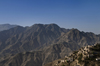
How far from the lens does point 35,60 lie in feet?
655

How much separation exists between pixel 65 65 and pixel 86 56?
11778 mm

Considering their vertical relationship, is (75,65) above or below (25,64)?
above

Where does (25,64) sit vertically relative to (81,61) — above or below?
below

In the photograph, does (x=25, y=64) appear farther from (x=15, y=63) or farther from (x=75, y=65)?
(x=75, y=65)

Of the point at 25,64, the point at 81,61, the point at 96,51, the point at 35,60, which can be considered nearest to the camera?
the point at 81,61

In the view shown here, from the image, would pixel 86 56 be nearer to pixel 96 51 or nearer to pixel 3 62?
pixel 96 51

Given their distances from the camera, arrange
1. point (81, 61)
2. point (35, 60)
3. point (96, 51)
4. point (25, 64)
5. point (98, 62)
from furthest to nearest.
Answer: point (35, 60)
point (25, 64)
point (96, 51)
point (81, 61)
point (98, 62)

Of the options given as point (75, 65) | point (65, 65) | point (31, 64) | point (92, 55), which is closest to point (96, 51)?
point (92, 55)

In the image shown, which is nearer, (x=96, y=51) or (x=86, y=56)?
(x=86, y=56)

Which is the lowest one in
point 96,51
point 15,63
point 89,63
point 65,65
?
point 15,63

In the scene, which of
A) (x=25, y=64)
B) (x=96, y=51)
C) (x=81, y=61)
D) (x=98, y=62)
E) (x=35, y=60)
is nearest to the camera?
(x=98, y=62)

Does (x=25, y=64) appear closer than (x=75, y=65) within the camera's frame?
No

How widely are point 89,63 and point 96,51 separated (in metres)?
9.92

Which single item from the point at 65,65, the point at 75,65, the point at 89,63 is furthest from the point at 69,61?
the point at 89,63
